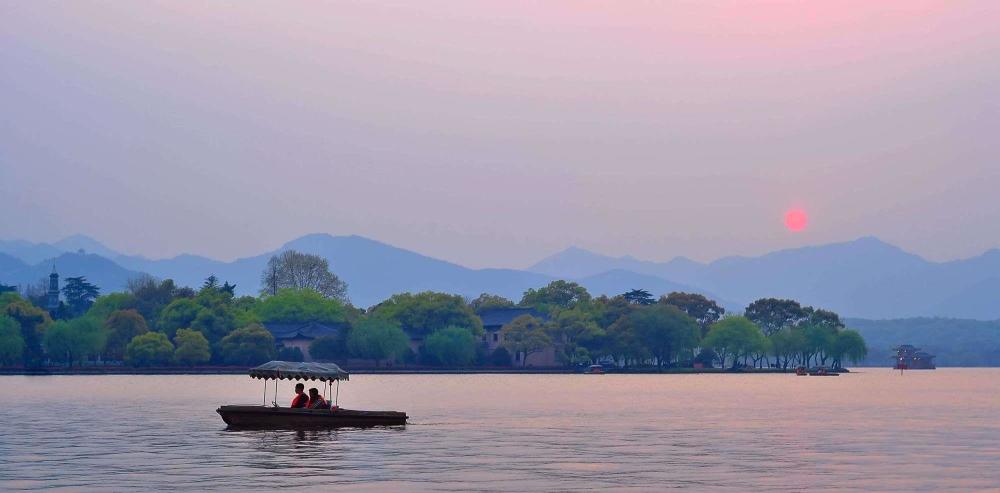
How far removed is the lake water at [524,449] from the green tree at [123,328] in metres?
99.1

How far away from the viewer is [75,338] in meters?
189

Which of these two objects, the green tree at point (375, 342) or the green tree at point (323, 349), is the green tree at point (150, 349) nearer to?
the green tree at point (323, 349)

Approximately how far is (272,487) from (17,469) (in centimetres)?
1052

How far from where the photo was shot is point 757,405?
98125 mm

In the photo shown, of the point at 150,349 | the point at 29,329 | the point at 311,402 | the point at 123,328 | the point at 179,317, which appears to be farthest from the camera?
the point at 179,317

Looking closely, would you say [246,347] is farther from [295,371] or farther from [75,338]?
[295,371]

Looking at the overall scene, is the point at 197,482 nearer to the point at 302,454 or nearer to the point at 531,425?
the point at 302,454

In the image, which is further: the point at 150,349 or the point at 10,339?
the point at 150,349

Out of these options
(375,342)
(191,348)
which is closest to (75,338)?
(191,348)

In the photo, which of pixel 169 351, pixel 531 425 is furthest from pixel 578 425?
pixel 169 351

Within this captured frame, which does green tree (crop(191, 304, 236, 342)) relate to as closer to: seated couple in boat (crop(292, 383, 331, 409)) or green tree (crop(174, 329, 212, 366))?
green tree (crop(174, 329, 212, 366))

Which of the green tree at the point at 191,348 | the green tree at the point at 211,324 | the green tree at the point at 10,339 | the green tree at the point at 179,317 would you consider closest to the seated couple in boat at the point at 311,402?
the green tree at the point at 191,348

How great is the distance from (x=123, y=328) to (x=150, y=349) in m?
10.5

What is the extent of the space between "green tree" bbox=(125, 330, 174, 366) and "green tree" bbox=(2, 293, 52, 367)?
14959 millimetres
